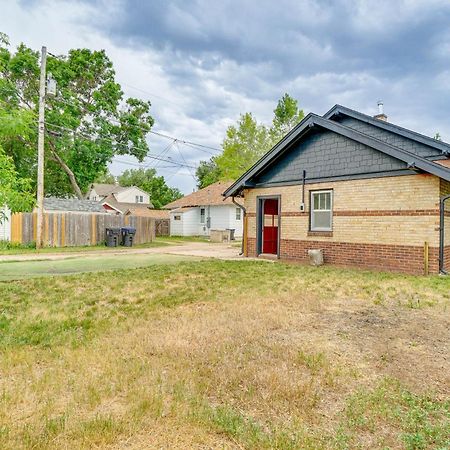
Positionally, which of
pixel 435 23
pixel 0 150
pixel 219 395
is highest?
pixel 435 23

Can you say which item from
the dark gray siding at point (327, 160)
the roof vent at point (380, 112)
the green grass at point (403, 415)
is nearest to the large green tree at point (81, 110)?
the dark gray siding at point (327, 160)

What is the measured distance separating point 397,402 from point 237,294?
4154mm

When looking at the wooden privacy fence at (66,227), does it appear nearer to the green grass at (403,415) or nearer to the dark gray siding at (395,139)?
the dark gray siding at (395,139)

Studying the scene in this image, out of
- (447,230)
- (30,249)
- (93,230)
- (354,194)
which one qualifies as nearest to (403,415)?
(447,230)

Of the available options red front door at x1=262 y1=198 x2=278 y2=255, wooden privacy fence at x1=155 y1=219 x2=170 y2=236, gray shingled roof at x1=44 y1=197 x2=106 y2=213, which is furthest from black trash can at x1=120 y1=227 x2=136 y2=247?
wooden privacy fence at x1=155 y1=219 x2=170 y2=236

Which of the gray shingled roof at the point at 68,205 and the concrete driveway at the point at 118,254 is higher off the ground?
the gray shingled roof at the point at 68,205

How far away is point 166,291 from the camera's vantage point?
7.18 metres

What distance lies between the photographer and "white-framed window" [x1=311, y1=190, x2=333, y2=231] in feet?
39.0

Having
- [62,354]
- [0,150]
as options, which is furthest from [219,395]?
[0,150]

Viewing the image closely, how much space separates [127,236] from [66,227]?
3.30 metres

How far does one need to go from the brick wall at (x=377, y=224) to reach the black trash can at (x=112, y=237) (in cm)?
1105

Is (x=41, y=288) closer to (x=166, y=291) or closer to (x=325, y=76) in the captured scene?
(x=166, y=291)

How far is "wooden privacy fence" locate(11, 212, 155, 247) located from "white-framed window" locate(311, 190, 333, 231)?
1274cm

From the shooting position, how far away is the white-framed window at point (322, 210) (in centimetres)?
1189
